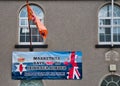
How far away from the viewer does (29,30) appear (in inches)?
804

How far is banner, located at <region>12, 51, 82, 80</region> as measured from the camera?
20453 mm

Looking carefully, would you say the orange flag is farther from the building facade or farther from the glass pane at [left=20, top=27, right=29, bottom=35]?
the glass pane at [left=20, top=27, right=29, bottom=35]

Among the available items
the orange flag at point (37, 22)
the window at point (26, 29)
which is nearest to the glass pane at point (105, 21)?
the window at point (26, 29)

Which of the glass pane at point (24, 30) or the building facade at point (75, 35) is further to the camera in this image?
the glass pane at point (24, 30)

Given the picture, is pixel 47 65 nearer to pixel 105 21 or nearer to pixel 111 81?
pixel 111 81

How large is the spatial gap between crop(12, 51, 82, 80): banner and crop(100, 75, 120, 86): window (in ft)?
3.73

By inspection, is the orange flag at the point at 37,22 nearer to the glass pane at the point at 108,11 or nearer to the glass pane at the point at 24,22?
the glass pane at the point at 24,22

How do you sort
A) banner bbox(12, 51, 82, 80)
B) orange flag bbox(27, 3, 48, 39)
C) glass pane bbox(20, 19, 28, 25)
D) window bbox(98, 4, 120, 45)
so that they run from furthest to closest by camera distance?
glass pane bbox(20, 19, 28, 25)
window bbox(98, 4, 120, 45)
banner bbox(12, 51, 82, 80)
orange flag bbox(27, 3, 48, 39)

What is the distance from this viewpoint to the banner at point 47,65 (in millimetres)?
20453

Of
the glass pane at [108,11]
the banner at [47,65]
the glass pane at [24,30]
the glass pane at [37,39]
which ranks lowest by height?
the banner at [47,65]

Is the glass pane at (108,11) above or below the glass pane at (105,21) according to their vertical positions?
above

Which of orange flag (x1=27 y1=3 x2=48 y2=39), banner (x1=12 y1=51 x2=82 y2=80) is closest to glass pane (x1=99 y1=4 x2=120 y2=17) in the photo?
banner (x1=12 y1=51 x2=82 y2=80)

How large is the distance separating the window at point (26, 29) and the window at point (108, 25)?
2683 millimetres

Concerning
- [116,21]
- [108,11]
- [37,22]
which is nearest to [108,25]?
[116,21]
